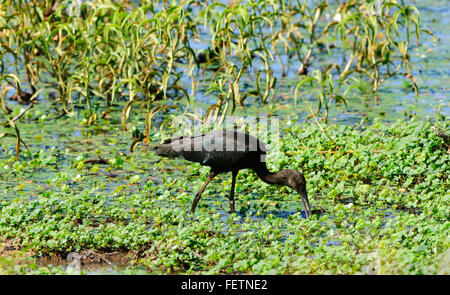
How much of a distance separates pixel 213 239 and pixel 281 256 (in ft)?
1.71

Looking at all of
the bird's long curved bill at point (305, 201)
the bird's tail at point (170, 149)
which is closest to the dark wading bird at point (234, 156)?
the bird's long curved bill at point (305, 201)

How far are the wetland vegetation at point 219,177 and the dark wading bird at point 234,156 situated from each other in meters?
0.25

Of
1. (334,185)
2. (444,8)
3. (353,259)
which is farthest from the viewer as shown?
(444,8)

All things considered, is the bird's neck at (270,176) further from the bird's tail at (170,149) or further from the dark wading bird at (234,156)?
the bird's tail at (170,149)

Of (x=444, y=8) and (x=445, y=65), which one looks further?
(x=444, y=8)

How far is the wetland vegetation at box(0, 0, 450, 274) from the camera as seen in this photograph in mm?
5383

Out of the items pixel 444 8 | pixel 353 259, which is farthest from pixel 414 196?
pixel 444 8

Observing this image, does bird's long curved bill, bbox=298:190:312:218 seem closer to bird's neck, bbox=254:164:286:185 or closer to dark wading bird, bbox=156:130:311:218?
dark wading bird, bbox=156:130:311:218

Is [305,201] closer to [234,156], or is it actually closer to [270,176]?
[270,176]

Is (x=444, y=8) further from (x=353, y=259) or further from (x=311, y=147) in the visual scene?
(x=353, y=259)

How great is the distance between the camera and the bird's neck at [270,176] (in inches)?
253

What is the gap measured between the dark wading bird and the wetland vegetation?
0.25 metres

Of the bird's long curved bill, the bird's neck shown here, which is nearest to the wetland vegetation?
the bird's long curved bill
